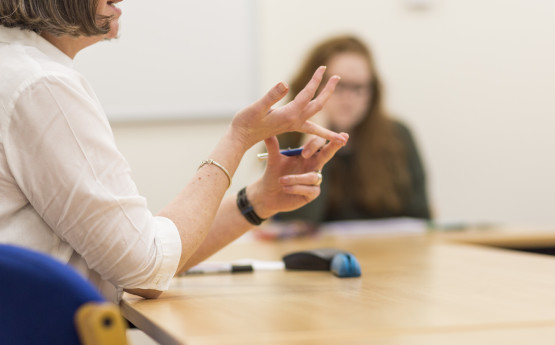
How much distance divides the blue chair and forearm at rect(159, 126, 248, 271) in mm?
409

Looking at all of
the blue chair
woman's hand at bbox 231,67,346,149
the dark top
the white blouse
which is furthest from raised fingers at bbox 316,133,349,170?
the dark top

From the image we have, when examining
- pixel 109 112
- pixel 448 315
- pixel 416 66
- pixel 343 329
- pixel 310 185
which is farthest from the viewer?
pixel 416 66

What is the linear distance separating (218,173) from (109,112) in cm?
241

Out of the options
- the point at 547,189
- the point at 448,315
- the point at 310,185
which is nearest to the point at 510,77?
the point at 547,189

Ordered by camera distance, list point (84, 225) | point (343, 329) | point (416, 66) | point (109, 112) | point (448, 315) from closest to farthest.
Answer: point (343, 329)
point (448, 315)
point (84, 225)
point (109, 112)
point (416, 66)

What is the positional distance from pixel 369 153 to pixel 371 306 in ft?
7.30

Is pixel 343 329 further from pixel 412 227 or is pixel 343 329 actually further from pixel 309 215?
pixel 309 215

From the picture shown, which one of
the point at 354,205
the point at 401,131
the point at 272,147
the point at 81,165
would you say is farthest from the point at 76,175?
the point at 401,131

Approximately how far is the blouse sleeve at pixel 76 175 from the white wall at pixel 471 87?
2.80 m

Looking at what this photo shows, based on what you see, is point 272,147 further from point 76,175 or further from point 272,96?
point 76,175

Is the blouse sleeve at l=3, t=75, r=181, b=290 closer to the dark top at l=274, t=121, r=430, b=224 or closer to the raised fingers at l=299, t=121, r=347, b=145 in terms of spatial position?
the raised fingers at l=299, t=121, r=347, b=145

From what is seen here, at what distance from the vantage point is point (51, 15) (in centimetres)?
112

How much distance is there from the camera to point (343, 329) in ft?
2.67

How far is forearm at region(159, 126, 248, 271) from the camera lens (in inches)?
45.9
